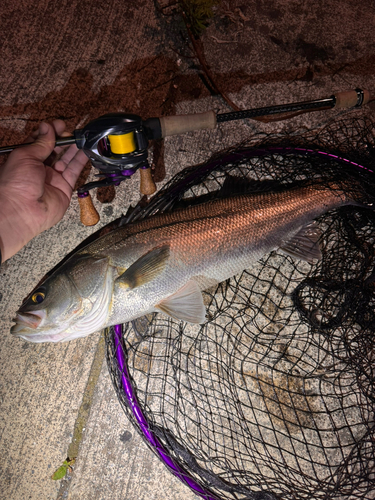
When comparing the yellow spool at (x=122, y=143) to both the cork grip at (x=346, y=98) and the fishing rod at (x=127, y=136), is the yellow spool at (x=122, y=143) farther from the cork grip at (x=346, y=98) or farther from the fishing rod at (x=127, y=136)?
the cork grip at (x=346, y=98)

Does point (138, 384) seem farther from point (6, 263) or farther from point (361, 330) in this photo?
point (361, 330)

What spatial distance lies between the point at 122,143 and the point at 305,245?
1.62m

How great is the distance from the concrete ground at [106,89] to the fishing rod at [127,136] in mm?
542

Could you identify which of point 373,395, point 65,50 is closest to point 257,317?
point 373,395

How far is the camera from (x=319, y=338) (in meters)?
2.93

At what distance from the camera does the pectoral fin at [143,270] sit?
2.31 metres

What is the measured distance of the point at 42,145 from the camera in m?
2.66

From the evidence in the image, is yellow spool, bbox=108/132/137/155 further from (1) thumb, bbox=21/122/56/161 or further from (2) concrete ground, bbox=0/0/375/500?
(2) concrete ground, bbox=0/0/375/500

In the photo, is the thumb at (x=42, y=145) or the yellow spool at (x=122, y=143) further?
the thumb at (x=42, y=145)

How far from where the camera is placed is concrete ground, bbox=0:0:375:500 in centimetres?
292

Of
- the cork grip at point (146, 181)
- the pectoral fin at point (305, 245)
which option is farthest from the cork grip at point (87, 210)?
the pectoral fin at point (305, 245)

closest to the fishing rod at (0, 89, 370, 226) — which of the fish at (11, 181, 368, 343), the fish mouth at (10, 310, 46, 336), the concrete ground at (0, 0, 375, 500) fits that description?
the fish at (11, 181, 368, 343)

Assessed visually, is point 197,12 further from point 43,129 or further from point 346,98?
point 43,129

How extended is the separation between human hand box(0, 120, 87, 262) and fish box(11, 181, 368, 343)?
0.63 meters
